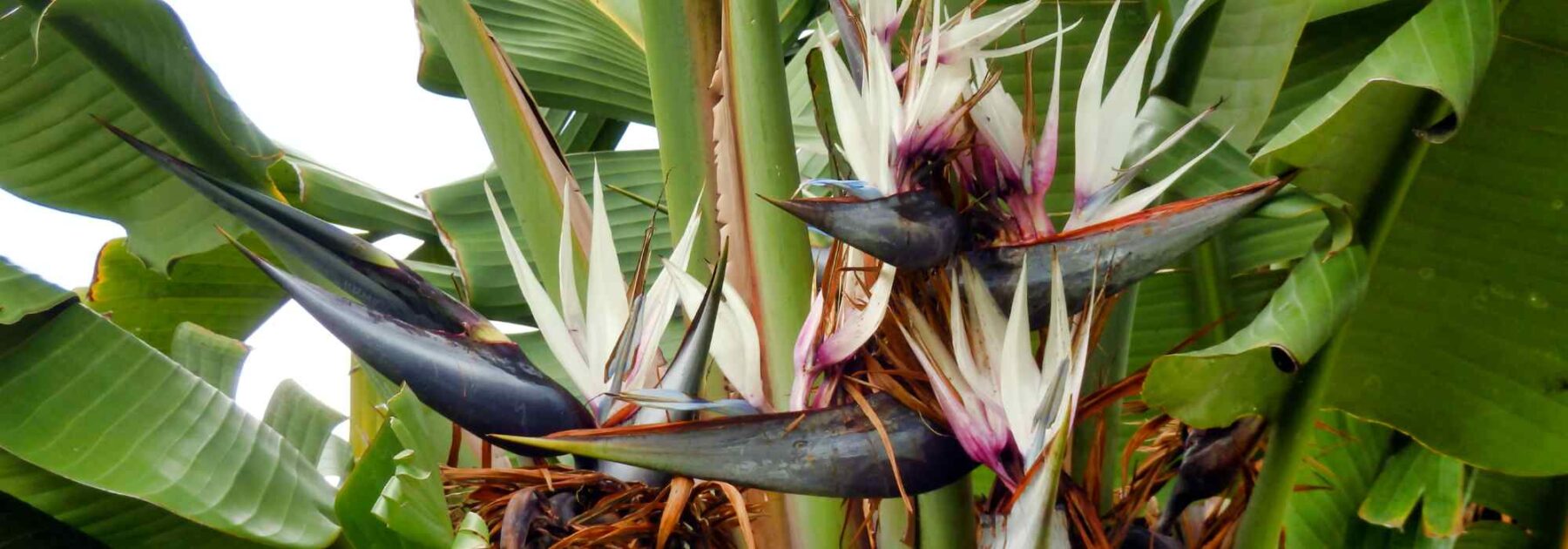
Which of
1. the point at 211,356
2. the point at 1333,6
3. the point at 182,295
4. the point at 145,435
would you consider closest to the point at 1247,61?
the point at 1333,6

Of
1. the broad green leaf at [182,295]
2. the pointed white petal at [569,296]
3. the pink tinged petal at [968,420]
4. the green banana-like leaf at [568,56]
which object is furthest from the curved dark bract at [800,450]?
the broad green leaf at [182,295]

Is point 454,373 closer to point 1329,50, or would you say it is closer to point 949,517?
point 949,517

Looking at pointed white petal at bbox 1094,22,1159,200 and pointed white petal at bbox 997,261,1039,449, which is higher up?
pointed white petal at bbox 1094,22,1159,200

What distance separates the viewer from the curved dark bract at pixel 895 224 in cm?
36

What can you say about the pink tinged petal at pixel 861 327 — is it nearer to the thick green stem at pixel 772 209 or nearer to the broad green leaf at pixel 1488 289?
the thick green stem at pixel 772 209

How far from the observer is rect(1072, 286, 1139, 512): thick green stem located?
0.57m

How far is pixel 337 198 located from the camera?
0.86 meters

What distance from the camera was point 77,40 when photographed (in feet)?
2.29

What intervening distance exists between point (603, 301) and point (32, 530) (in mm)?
458

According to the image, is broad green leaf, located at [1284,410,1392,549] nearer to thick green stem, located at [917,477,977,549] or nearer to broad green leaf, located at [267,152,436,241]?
thick green stem, located at [917,477,977,549]

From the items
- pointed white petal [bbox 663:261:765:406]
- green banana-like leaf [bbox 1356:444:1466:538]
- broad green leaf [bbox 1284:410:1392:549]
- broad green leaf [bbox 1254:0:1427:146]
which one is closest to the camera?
pointed white petal [bbox 663:261:765:406]

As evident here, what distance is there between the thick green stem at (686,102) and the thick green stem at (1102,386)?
7.5 inches

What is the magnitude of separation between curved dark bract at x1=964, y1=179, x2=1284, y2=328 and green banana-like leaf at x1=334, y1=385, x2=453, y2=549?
0.74 ft

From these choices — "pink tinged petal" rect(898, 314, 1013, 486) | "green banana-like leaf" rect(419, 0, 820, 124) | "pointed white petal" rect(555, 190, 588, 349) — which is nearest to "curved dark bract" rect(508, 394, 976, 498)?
"pink tinged petal" rect(898, 314, 1013, 486)
